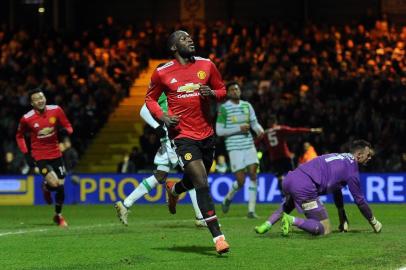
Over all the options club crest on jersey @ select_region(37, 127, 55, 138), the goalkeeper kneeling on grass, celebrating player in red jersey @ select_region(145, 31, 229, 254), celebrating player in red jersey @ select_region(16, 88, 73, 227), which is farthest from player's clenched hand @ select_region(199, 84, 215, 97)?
club crest on jersey @ select_region(37, 127, 55, 138)

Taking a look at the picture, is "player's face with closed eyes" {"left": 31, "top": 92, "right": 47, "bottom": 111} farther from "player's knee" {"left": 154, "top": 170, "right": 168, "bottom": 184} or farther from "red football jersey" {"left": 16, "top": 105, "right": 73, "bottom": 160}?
"player's knee" {"left": 154, "top": 170, "right": 168, "bottom": 184}

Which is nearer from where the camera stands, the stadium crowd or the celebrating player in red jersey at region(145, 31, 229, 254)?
the celebrating player in red jersey at region(145, 31, 229, 254)

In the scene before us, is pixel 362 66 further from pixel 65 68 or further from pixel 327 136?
pixel 65 68

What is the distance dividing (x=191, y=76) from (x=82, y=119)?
1977cm

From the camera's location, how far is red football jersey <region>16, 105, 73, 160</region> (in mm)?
15820

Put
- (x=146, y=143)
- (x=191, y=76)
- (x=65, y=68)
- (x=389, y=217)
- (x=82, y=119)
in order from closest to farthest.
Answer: (x=191, y=76) → (x=389, y=217) → (x=146, y=143) → (x=82, y=119) → (x=65, y=68)

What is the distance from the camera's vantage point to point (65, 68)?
107 feet

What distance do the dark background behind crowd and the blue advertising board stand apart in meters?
1.33

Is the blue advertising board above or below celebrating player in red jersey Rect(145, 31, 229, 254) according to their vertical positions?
below

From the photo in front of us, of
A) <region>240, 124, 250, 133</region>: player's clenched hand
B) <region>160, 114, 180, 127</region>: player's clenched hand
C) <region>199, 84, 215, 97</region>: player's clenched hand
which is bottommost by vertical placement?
<region>240, 124, 250, 133</region>: player's clenched hand

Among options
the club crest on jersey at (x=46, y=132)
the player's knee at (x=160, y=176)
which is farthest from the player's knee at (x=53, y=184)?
the player's knee at (x=160, y=176)

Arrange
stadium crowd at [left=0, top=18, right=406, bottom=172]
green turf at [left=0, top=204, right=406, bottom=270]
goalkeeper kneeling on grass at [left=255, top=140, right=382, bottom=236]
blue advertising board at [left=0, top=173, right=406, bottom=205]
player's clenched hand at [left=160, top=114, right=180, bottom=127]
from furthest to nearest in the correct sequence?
1. stadium crowd at [left=0, top=18, right=406, bottom=172]
2. blue advertising board at [left=0, top=173, right=406, bottom=205]
3. goalkeeper kneeling on grass at [left=255, top=140, right=382, bottom=236]
4. player's clenched hand at [left=160, top=114, right=180, bottom=127]
5. green turf at [left=0, top=204, right=406, bottom=270]

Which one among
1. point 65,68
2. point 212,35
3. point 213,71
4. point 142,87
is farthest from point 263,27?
point 213,71

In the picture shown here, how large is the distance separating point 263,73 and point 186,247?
18787 millimetres
